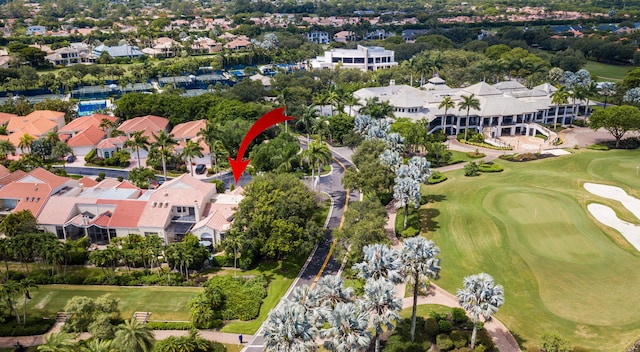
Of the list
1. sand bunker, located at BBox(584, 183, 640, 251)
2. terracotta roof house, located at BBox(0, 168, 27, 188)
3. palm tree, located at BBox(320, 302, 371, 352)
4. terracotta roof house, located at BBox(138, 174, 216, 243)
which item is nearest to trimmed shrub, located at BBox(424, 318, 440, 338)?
palm tree, located at BBox(320, 302, 371, 352)

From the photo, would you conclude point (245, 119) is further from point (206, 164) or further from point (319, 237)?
point (319, 237)

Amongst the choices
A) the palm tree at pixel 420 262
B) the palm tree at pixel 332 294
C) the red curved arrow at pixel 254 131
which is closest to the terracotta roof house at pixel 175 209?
the red curved arrow at pixel 254 131

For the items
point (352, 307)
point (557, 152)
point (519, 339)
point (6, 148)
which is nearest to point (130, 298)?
point (352, 307)

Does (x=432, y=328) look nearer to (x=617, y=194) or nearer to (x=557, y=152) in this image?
(x=617, y=194)

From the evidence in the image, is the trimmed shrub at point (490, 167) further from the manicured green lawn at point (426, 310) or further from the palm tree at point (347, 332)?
the palm tree at point (347, 332)

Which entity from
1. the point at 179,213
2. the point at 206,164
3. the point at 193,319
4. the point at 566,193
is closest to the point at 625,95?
the point at 566,193

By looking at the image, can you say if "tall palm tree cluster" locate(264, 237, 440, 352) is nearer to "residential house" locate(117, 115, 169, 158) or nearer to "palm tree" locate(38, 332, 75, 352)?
"palm tree" locate(38, 332, 75, 352)

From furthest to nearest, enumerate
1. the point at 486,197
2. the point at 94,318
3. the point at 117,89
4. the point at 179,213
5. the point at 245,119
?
the point at 117,89, the point at 245,119, the point at 486,197, the point at 179,213, the point at 94,318
